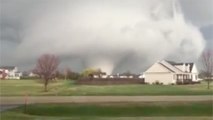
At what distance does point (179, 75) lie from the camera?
15.0m

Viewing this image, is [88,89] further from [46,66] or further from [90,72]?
[46,66]

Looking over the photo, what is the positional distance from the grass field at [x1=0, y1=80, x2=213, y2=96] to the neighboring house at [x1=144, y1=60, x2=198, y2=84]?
0.26m

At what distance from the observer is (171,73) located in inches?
595

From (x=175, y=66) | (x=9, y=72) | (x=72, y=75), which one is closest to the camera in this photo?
(x=9, y=72)

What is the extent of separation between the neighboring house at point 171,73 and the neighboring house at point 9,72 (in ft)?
16.0

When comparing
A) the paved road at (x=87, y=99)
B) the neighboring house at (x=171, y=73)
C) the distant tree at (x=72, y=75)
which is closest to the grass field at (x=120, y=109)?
the paved road at (x=87, y=99)

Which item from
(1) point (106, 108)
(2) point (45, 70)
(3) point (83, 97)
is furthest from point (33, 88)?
(1) point (106, 108)

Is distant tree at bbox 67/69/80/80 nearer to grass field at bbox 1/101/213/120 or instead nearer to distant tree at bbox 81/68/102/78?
distant tree at bbox 81/68/102/78

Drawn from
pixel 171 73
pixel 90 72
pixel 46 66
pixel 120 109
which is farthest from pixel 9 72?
pixel 171 73

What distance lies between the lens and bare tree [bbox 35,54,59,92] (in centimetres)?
1313

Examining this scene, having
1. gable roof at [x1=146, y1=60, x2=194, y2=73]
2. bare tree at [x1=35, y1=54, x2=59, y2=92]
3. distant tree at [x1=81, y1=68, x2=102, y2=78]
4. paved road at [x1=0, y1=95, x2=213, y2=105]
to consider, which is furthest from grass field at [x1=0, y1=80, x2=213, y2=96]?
gable roof at [x1=146, y1=60, x2=194, y2=73]

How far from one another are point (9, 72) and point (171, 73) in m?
6.61

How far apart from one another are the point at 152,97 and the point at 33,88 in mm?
4830

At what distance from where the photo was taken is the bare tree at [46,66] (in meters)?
13.1
